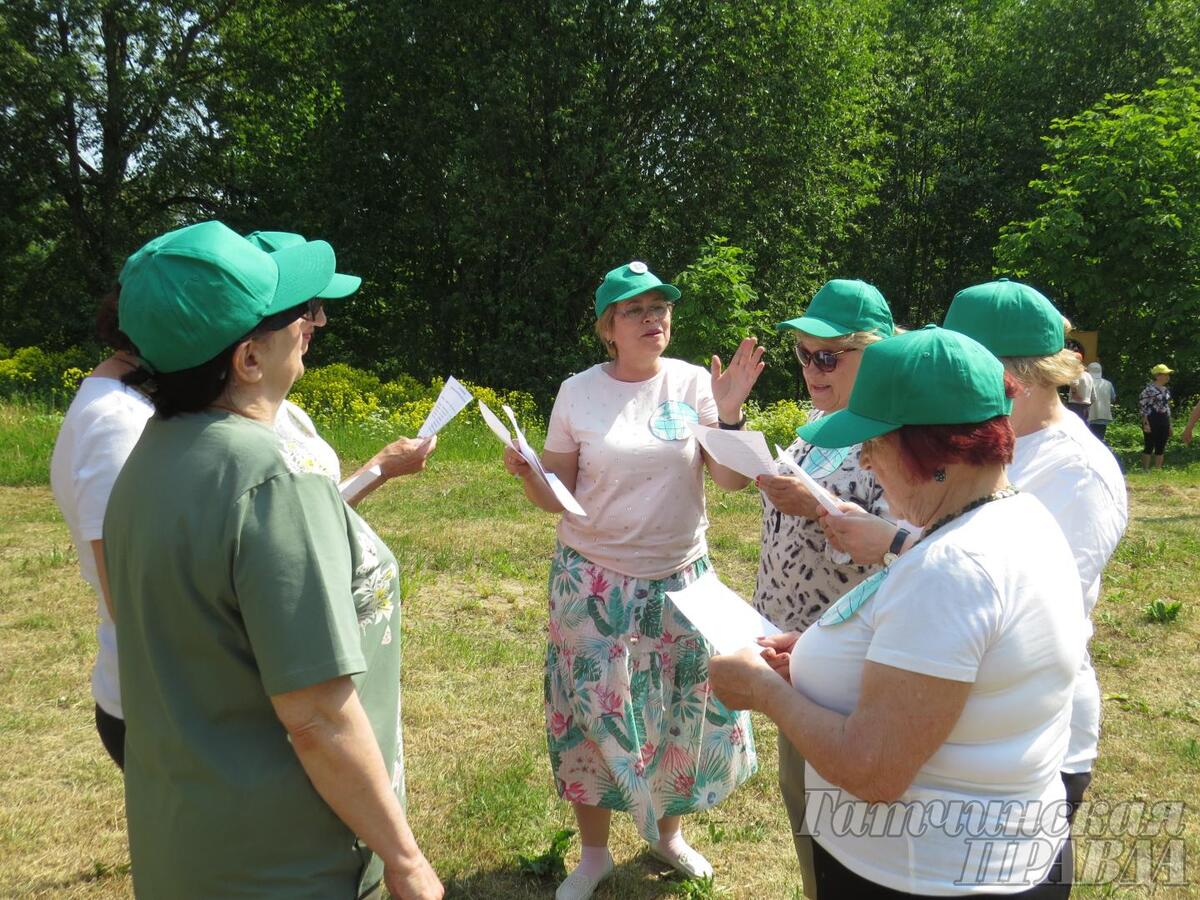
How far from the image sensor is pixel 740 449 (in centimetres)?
278

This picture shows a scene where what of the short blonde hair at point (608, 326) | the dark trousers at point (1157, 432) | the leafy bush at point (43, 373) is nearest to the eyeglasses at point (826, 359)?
the short blonde hair at point (608, 326)

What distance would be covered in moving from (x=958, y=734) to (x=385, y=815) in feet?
3.20

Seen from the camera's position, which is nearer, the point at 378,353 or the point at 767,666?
the point at 767,666

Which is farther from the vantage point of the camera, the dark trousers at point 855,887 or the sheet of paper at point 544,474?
the sheet of paper at point 544,474

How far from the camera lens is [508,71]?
53.4 ft

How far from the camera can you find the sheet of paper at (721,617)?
209 cm

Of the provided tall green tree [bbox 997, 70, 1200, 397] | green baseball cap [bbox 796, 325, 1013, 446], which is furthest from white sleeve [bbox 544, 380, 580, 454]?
tall green tree [bbox 997, 70, 1200, 397]

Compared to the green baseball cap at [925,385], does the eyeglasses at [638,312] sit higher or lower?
higher

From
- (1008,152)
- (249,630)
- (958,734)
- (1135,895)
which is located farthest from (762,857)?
(1008,152)

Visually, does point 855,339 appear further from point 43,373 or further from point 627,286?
point 43,373

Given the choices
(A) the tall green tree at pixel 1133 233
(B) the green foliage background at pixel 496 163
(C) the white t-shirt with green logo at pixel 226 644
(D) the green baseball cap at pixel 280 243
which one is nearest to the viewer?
(C) the white t-shirt with green logo at pixel 226 644

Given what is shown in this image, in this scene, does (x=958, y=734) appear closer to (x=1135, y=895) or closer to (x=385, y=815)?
(x=385, y=815)

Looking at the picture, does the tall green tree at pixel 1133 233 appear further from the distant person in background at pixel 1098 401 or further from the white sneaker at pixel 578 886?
the white sneaker at pixel 578 886

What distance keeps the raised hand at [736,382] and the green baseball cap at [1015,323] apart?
102 cm
